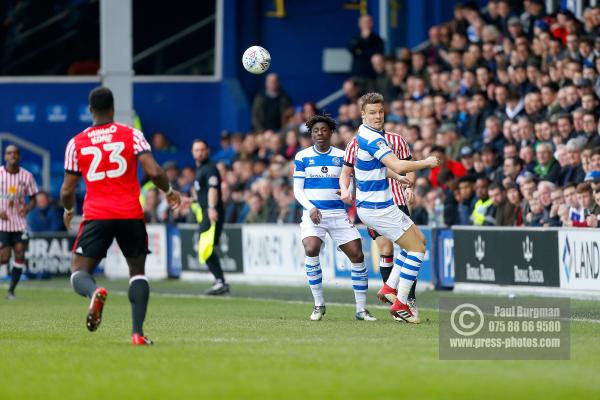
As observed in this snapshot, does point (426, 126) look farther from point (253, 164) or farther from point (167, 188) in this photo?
point (167, 188)

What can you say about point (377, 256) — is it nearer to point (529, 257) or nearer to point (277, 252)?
point (277, 252)

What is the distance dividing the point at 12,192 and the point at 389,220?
8946 millimetres

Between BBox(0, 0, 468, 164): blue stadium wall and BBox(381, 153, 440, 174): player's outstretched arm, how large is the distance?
19717mm

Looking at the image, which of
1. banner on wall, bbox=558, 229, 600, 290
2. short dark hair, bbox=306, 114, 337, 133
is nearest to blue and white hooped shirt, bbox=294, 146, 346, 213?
short dark hair, bbox=306, 114, 337, 133

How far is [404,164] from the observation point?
13148 millimetres

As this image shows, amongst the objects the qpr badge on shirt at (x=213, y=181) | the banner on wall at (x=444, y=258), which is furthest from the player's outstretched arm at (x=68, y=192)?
the banner on wall at (x=444, y=258)

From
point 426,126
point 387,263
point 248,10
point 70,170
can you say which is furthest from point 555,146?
point 248,10

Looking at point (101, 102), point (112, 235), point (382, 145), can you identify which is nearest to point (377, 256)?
point (382, 145)

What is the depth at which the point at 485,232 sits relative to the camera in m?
19.5

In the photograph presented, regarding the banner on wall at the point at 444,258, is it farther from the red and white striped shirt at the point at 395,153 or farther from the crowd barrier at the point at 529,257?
the red and white striped shirt at the point at 395,153

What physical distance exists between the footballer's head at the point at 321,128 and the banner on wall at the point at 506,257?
4713 millimetres

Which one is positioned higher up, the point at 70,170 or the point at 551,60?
the point at 551,60

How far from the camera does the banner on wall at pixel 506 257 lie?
18312 mm

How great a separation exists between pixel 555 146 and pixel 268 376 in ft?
40.0
